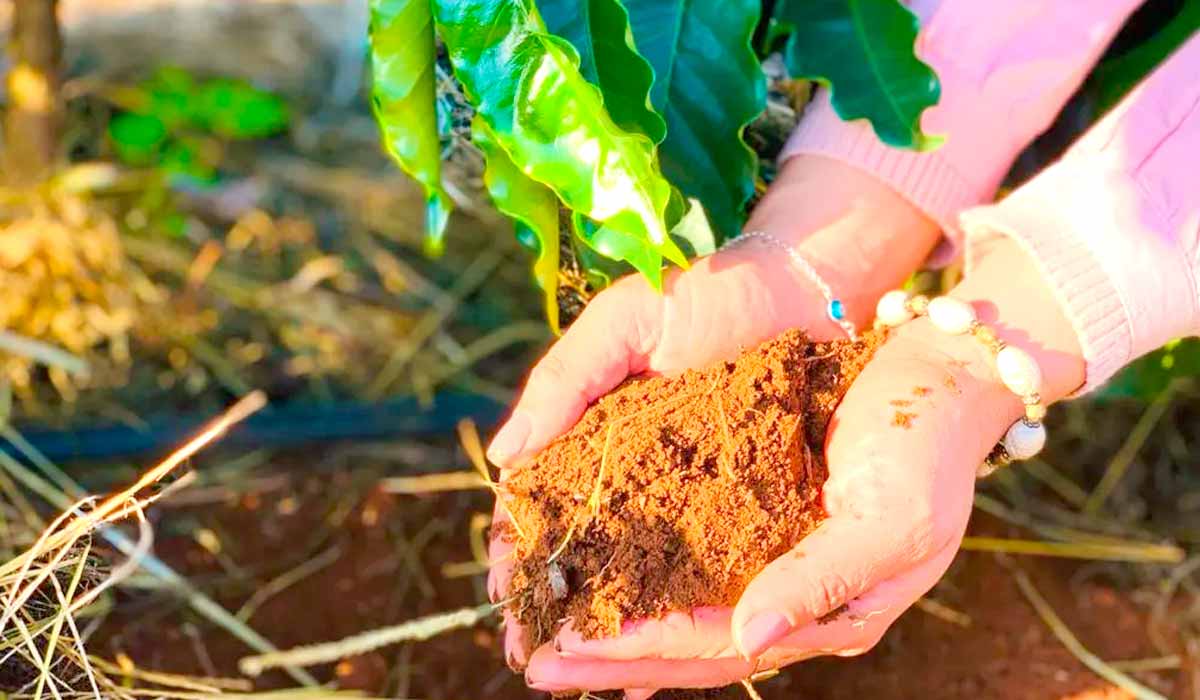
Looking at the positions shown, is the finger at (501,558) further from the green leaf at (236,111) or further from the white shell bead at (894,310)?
the green leaf at (236,111)

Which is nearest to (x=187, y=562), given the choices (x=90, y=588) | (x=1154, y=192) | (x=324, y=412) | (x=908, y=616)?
(x=324, y=412)

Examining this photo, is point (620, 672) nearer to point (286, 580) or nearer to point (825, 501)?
point (825, 501)

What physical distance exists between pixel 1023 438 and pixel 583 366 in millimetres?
353

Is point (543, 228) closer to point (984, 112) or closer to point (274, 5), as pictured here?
point (984, 112)

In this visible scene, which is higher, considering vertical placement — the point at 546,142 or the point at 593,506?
the point at 546,142

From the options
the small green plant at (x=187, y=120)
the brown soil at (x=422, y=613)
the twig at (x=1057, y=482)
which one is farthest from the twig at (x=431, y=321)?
the twig at (x=1057, y=482)

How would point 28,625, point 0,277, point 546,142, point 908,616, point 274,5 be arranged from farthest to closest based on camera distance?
point 274,5
point 0,277
point 908,616
point 28,625
point 546,142

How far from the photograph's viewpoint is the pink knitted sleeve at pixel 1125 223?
38.7 inches

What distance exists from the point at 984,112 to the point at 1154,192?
0.18 m

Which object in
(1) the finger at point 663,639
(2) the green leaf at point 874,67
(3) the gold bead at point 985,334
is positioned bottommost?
(1) the finger at point 663,639

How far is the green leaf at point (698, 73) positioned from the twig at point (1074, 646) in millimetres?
635

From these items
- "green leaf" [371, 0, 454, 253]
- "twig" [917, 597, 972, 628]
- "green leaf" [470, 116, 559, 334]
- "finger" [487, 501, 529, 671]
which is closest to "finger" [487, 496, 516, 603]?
"finger" [487, 501, 529, 671]

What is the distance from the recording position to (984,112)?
1135 mm

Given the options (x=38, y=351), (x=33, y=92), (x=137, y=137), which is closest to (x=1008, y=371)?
(x=38, y=351)
